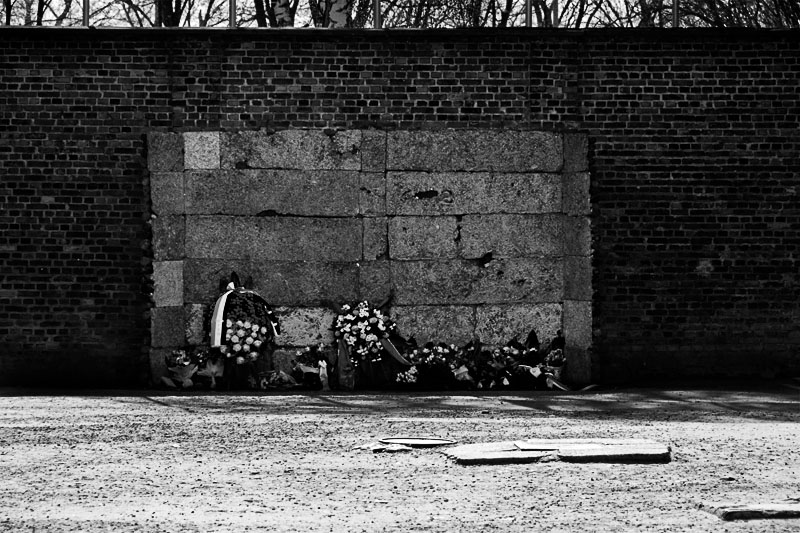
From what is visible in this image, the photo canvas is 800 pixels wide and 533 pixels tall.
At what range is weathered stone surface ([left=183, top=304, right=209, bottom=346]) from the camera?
517 inches

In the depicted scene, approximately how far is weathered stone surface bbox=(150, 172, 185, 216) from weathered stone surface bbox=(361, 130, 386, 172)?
6.10 feet

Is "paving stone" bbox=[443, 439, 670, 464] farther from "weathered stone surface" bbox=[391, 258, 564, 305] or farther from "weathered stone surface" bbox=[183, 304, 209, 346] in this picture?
"weathered stone surface" bbox=[183, 304, 209, 346]

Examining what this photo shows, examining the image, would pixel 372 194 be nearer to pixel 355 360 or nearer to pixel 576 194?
pixel 355 360

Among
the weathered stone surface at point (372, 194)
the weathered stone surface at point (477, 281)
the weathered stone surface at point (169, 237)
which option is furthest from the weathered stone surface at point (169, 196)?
the weathered stone surface at point (477, 281)

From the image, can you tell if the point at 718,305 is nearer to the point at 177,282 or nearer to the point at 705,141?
the point at 705,141

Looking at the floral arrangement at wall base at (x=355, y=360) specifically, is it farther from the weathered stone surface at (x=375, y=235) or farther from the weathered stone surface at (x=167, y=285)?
the weathered stone surface at (x=375, y=235)

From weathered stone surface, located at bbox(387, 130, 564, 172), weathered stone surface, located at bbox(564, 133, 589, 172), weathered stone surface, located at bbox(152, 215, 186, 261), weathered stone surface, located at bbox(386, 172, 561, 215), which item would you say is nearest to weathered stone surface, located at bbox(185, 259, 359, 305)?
weathered stone surface, located at bbox(152, 215, 186, 261)

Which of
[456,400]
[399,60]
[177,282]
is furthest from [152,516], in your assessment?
[399,60]

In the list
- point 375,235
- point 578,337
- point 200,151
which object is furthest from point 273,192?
point 578,337

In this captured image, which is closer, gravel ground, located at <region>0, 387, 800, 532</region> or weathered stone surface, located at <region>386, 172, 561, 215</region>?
gravel ground, located at <region>0, 387, 800, 532</region>

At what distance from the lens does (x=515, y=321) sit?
1328 cm

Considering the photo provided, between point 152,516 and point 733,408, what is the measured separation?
613 cm

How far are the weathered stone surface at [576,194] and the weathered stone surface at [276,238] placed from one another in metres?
2.13

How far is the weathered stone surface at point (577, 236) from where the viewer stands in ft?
43.4
